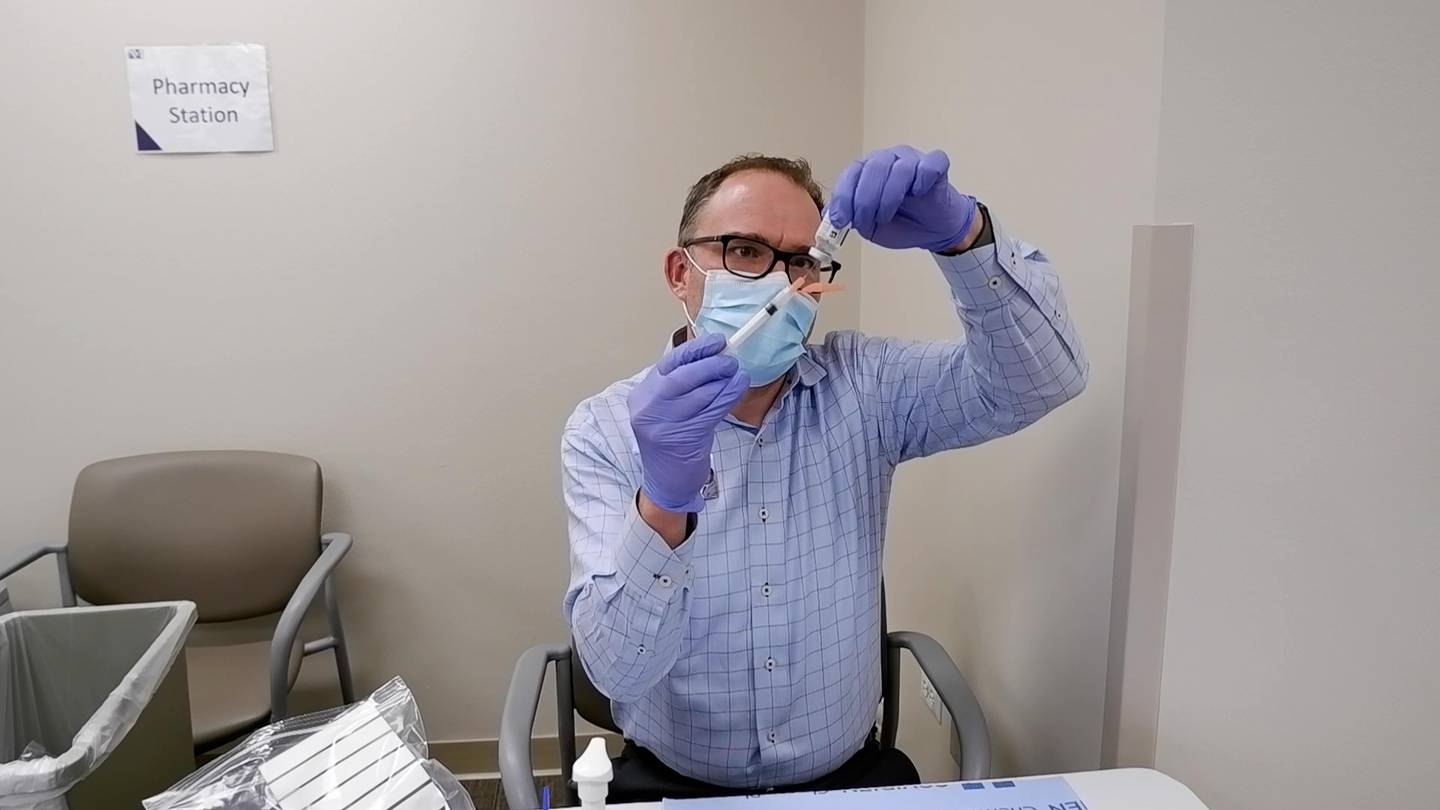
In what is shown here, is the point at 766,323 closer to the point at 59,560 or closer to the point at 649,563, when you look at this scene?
the point at 649,563

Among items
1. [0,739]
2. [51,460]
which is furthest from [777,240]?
[51,460]

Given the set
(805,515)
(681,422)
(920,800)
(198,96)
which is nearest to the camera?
(920,800)

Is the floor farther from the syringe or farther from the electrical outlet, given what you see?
the syringe

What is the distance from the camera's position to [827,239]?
3.41ft

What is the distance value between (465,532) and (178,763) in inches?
39.6

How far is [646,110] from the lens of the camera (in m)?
2.00

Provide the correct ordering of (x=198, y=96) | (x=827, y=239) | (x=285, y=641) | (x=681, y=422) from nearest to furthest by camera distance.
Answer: (x=681, y=422) < (x=827, y=239) < (x=285, y=641) < (x=198, y=96)

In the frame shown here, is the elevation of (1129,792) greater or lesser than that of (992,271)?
lesser

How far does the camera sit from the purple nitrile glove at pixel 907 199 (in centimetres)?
94

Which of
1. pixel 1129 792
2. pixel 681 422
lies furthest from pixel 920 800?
pixel 681 422

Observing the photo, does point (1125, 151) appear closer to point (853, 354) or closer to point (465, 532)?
point (853, 354)

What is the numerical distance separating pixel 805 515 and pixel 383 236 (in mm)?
1363

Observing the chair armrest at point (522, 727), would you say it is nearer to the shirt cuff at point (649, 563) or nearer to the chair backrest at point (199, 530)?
the shirt cuff at point (649, 563)

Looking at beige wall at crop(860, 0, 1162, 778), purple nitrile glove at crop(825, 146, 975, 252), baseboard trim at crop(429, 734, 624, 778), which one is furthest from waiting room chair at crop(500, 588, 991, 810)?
baseboard trim at crop(429, 734, 624, 778)
